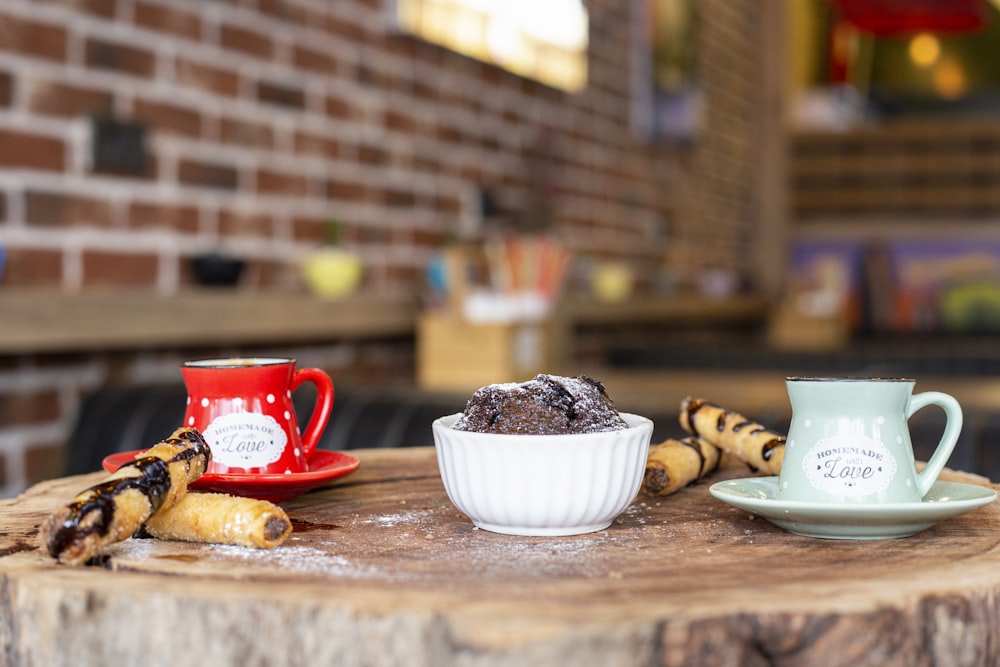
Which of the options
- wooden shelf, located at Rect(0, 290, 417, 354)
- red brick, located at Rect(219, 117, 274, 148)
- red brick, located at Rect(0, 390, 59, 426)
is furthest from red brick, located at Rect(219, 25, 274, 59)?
red brick, located at Rect(0, 390, 59, 426)

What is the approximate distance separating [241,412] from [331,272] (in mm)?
1770

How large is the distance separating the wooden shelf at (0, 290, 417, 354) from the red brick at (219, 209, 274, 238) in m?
0.23

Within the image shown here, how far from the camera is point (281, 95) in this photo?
283 centimetres

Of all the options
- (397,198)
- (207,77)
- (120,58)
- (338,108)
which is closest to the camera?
(120,58)

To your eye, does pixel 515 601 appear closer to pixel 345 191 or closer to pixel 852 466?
pixel 852 466

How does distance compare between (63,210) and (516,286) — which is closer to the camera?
(63,210)

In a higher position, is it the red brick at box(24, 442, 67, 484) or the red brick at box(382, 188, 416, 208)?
the red brick at box(382, 188, 416, 208)

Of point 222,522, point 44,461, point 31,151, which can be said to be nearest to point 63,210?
point 31,151

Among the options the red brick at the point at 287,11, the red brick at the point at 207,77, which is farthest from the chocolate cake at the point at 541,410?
the red brick at the point at 287,11

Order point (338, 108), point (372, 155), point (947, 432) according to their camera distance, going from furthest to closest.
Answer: point (372, 155), point (338, 108), point (947, 432)

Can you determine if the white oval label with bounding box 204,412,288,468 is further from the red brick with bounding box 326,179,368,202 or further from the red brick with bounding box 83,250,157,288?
the red brick with bounding box 326,179,368,202

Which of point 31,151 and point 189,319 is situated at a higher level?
point 31,151

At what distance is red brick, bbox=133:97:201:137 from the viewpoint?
2.40 metres

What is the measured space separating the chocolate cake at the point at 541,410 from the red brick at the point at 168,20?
171cm
